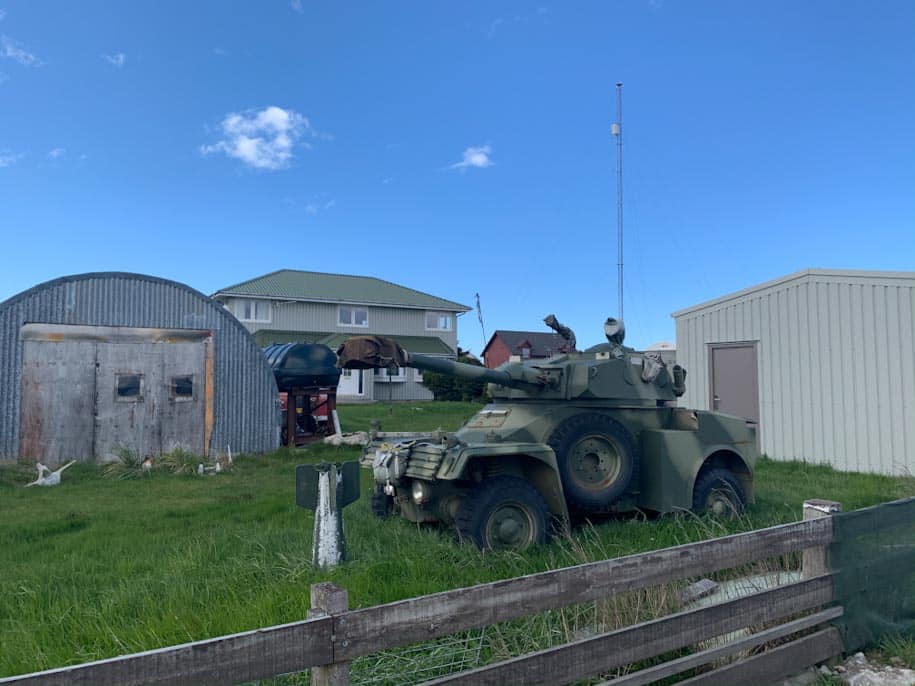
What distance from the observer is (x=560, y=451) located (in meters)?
6.80

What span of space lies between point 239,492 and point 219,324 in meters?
5.93

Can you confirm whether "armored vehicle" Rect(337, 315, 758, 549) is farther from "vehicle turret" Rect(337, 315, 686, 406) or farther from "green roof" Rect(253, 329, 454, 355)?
"green roof" Rect(253, 329, 454, 355)

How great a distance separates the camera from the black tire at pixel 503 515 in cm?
600

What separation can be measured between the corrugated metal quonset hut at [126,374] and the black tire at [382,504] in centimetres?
845

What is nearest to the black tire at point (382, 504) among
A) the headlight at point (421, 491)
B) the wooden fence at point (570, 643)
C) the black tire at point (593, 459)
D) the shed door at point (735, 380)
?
the headlight at point (421, 491)

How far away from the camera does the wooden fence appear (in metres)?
2.40

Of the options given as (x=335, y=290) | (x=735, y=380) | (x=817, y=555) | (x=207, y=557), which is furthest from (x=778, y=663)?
(x=335, y=290)

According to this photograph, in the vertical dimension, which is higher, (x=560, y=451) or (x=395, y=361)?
(x=395, y=361)

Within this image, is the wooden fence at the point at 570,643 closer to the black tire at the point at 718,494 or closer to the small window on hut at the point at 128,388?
the black tire at the point at 718,494

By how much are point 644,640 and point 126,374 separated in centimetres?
1366

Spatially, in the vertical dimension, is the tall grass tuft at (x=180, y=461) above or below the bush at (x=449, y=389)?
below

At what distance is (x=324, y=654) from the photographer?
8.75 ft

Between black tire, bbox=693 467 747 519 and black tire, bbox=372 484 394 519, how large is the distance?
131 inches

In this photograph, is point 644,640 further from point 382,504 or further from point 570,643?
point 382,504
